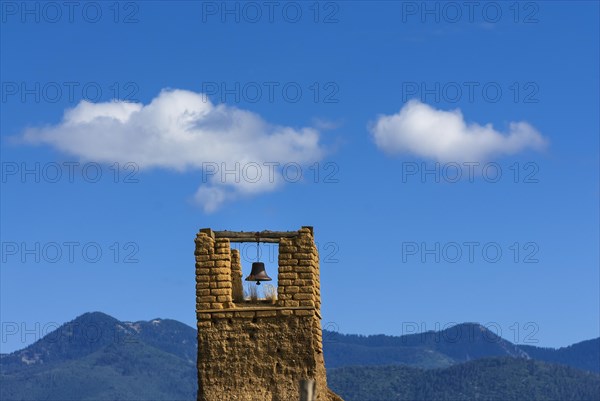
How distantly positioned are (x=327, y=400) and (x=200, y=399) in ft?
10.4

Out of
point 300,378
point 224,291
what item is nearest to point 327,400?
point 300,378

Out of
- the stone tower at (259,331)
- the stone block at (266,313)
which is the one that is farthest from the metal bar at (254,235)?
the stone block at (266,313)

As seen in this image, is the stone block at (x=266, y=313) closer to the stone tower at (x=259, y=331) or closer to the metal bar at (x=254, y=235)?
the stone tower at (x=259, y=331)

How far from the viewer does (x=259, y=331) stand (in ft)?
113

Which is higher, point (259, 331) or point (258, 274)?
point (258, 274)

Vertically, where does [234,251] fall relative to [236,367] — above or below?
above

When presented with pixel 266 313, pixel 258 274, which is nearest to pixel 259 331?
pixel 266 313

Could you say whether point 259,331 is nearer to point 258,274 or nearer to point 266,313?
point 266,313

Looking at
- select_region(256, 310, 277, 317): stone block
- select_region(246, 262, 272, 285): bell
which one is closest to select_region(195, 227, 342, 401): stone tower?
select_region(256, 310, 277, 317): stone block

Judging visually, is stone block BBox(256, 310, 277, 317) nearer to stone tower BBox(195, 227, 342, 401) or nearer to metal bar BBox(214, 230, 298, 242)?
stone tower BBox(195, 227, 342, 401)

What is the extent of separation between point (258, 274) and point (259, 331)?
2.43 metres

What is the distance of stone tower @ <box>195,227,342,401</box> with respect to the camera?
34312 mm

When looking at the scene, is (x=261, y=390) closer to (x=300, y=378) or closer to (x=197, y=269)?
(x=300, y=378)

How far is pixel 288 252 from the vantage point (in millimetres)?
34875
